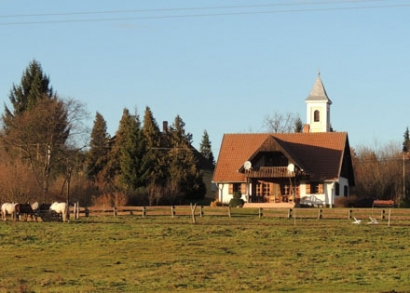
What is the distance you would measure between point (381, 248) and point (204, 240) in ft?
24.1

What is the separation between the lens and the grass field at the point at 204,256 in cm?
2128

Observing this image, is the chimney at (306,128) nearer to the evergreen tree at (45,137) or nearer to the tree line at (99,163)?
the tree line at (99,163)

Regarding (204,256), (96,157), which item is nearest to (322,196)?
(96,157)

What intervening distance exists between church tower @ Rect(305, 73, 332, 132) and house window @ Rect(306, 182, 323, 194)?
21.4m

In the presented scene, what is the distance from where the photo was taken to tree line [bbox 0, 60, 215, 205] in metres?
64.2

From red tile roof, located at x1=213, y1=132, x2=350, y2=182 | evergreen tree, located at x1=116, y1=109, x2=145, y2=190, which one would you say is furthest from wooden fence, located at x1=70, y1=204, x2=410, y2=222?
evergreen tree, located at x1=116, y1=109, x2=145, y2=190

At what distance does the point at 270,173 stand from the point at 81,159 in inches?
806

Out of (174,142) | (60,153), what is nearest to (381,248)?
(60,153)

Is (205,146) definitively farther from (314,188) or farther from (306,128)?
(314,188)

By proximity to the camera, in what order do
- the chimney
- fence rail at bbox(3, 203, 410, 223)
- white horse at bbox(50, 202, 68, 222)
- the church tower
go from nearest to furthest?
white horse at bbox(50, 202, 68, 222), fence rail at bbox(3, 203, 410, 223), the chimney, the church tower

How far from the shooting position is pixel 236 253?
3039cm

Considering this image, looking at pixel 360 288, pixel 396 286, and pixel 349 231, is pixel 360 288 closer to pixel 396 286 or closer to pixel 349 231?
pixel 396 286

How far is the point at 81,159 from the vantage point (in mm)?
79312

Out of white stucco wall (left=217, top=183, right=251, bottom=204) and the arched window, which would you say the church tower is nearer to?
the arched window
